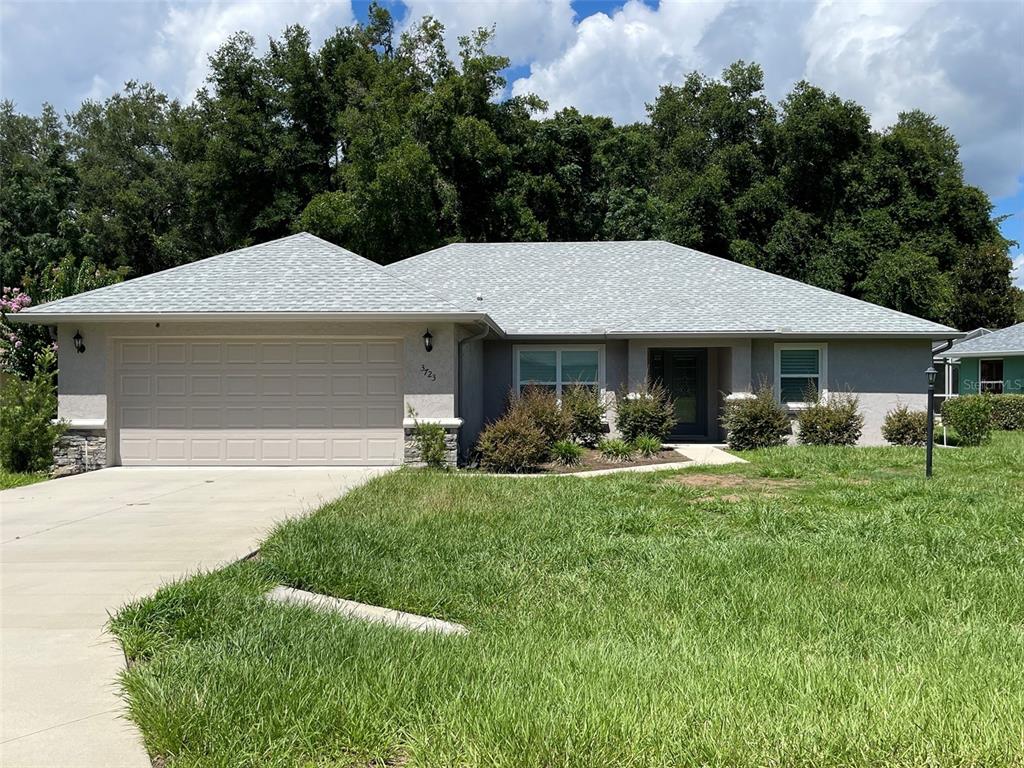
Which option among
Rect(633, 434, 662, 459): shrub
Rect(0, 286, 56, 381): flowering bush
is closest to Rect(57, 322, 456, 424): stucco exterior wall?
Rect(0, 286, 56, 381): flowering bush

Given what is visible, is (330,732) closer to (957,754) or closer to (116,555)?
(957,754)

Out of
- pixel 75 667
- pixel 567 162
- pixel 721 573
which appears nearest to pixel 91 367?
pixel 75 667

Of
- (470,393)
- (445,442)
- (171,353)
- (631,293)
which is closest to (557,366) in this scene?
(470,393)

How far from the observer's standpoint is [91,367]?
13.4 meters

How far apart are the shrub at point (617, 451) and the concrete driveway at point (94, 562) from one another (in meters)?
4.90

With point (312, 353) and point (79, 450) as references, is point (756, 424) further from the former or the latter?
point (79, 450)

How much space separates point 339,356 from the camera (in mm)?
13766

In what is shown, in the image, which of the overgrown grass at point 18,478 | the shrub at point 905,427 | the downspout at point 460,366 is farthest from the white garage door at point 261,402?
the shrub at point 905,427

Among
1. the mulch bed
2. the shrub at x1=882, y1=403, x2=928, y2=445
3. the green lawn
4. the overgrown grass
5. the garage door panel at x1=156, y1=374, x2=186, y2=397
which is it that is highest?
the garage door panel at x1=156, y1=374, x2=186, y2=397

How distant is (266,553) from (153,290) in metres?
9.11

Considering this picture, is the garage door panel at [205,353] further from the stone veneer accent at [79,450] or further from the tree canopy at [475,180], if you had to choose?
the tree canopy at [475,180]

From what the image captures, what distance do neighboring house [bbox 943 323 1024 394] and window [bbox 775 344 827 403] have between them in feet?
44.0

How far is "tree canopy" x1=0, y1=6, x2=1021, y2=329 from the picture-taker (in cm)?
2681

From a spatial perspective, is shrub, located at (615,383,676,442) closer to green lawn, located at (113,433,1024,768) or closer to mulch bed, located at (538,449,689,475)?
mulch bed, located at (538,449,689,475)
